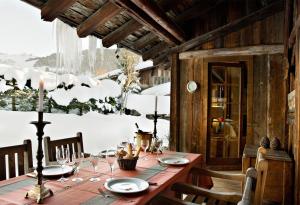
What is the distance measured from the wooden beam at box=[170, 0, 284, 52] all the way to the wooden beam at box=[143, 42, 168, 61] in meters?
0.35

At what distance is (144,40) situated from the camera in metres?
4.76

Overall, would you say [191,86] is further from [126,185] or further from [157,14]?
[126,185]

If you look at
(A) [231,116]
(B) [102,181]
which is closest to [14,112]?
(B) [102,181]

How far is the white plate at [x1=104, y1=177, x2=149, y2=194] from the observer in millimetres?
1562

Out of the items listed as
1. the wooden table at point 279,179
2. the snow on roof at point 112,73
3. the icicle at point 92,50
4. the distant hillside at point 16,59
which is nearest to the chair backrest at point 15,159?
the distant hillside at point 16,59

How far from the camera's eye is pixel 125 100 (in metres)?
6.39

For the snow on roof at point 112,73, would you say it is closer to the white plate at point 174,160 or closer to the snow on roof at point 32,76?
the snow on roof at point 32,76

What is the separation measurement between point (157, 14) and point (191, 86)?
1.81 m

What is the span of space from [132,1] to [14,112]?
2362 mm

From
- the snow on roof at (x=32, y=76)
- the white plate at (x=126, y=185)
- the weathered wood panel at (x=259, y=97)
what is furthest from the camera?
the weathered wood panel at (x=259, y=97)

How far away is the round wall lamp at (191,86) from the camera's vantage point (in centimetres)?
464

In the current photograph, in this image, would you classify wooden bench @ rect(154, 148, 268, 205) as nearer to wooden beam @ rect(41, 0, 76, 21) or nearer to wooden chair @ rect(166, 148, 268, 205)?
wooden chair @ rect(166, 148, 268, 205)

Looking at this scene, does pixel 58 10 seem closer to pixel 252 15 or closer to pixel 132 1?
pixel 132 1

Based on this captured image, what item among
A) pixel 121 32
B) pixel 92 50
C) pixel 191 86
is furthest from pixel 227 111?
pixel 92 50
